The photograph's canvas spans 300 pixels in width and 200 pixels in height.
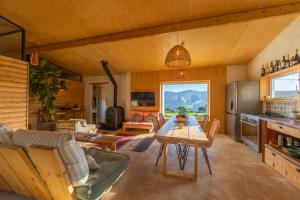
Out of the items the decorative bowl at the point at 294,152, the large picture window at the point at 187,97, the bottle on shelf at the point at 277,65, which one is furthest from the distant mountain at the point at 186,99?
the decorative bowl at the point at 294,152

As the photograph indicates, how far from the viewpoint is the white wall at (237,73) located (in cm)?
538

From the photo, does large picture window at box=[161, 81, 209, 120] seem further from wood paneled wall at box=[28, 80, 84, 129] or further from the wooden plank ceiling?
wood paneled wall at box=[28, 80, 84, 129]

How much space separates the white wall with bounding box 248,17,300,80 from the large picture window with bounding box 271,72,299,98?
1.59ft

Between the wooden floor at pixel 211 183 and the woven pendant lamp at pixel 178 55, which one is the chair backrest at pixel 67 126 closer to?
the wooden floor at pixel 211 183

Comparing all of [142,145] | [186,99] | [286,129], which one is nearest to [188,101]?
[186,99]

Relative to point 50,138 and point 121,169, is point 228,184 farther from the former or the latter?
point 50,138

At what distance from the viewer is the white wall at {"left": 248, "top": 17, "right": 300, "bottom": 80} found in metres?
3.03

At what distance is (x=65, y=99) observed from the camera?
620cm

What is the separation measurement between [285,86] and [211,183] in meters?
2.80

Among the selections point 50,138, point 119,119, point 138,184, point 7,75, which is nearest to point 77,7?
point 7,75

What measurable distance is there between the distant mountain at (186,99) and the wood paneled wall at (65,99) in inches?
154

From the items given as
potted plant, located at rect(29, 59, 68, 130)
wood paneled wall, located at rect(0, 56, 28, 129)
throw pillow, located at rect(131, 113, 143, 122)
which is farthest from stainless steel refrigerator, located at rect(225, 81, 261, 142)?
potted plant, located at rect(29, 59, 68, 130)

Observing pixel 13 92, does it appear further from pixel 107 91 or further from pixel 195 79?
pixel 195 79

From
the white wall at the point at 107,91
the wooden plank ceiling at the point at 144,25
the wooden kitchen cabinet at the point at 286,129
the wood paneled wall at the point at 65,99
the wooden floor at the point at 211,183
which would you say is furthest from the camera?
the white wall at the point at 107,91
